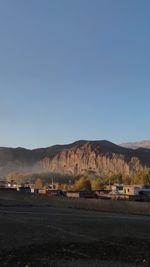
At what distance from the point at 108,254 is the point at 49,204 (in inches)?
2551

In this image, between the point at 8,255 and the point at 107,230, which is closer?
the point at 8,255

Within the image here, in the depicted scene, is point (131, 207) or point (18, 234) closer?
point (18, 234)

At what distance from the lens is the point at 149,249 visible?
24766 millimetres

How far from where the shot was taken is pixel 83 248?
23.8m

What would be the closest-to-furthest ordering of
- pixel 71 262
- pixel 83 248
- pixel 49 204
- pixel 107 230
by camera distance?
pixel 71 262 < pixel 83 248 < pixel 107 230 < pixel 49 204

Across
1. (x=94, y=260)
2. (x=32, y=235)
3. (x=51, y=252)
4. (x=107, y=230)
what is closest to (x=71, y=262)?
(x=94, y=260)

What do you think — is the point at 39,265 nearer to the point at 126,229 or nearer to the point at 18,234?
the point at 18,234

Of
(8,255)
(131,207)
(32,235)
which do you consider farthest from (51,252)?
(131,207)

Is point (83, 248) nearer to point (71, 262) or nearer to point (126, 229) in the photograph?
point (71, 262)

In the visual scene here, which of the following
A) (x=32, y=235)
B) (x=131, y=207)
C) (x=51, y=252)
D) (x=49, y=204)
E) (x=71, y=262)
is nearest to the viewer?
(x=71, y=262)

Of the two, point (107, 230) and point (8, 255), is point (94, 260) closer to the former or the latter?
point (8, 255)

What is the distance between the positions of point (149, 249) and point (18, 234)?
27.4 ft

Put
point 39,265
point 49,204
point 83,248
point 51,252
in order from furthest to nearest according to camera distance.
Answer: point 49,204, point 83,248, point 51,252, point 39,265

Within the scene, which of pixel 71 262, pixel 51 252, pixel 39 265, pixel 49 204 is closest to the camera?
pixel 39 265
